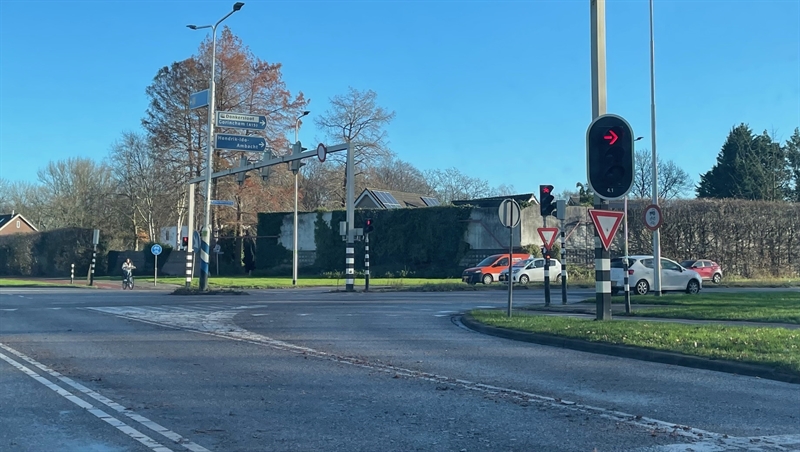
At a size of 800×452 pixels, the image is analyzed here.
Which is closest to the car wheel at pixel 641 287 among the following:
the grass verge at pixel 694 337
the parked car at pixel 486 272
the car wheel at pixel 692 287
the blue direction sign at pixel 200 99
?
the car wheel at pixel 692 287

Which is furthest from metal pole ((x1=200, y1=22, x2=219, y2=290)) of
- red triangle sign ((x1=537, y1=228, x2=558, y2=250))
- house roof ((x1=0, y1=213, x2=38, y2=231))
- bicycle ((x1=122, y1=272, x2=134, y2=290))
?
house roof ((x1=0, y1=213, x2=38, y2=231))

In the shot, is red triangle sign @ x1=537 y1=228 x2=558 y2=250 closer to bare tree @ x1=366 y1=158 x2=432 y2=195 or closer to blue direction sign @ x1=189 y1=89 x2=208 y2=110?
Result: blue direction sign @ x1=189 y1=89 x2=208 y2=110

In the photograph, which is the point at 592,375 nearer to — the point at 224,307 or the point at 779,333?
the point at 779,333

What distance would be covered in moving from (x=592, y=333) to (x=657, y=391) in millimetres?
4423

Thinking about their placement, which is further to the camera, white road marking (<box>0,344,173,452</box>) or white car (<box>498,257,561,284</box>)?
white car (<box>498,257,561,284</box>)

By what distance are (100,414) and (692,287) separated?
24991 millimetres

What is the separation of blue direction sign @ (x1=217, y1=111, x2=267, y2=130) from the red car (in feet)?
79.7

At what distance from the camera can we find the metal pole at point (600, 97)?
1484cm

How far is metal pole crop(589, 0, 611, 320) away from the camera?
14.8 metres

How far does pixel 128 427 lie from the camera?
263 inches

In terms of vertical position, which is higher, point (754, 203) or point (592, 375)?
point (754, 203)

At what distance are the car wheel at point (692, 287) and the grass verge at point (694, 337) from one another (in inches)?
569

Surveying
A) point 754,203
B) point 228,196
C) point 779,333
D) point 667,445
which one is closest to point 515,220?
point 779,333

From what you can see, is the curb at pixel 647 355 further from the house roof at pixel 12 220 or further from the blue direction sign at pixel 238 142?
the house roof at pixel 12 220
